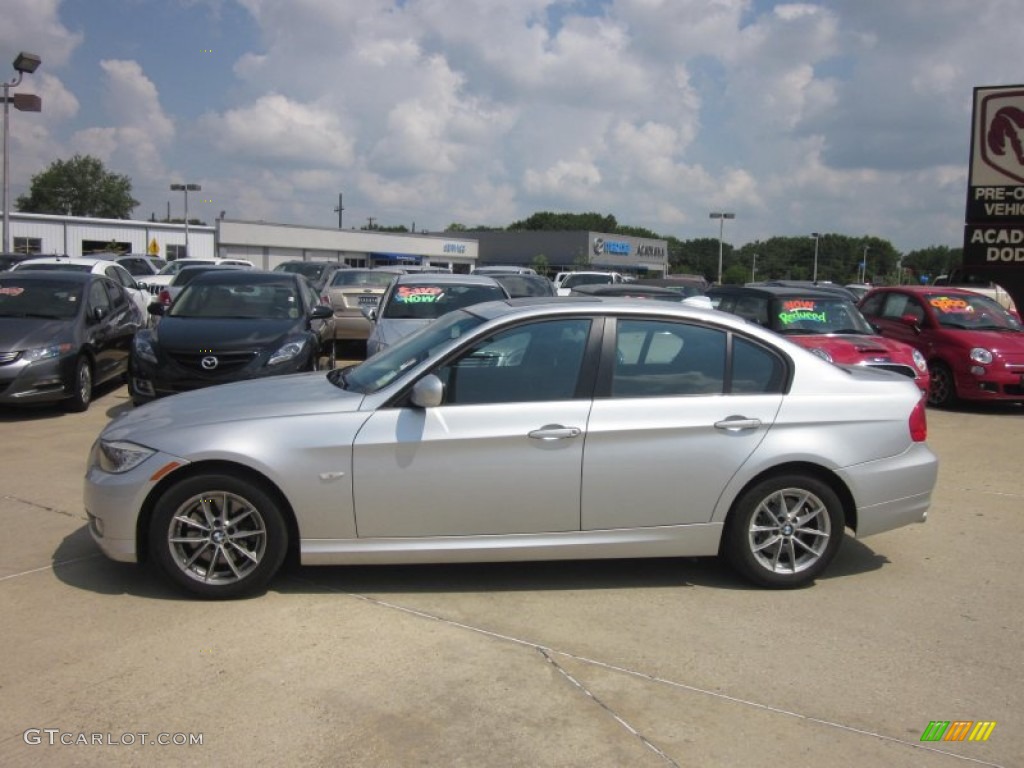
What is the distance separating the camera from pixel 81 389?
980cm

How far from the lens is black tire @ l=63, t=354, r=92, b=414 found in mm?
9695

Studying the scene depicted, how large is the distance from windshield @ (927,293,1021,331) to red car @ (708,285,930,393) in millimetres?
1593

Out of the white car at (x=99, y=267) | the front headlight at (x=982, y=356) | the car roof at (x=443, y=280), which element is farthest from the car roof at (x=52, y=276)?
the front headlight at (x=982, y=356)

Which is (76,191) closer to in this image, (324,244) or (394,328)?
(324,244)

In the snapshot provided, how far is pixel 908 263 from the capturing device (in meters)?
111

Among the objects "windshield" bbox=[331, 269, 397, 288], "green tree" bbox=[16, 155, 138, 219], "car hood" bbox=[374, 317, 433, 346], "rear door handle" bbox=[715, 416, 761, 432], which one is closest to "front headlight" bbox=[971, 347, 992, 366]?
"car hood" bbox=[374, 317, 433, 346]

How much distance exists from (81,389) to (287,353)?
265 cm

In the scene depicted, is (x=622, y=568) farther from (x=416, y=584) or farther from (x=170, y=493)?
(x=170, y=493)

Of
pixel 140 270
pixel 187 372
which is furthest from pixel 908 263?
pixel 187 372

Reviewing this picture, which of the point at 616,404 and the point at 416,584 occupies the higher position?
the point at 616,404

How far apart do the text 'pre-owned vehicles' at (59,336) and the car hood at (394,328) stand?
3351 mm

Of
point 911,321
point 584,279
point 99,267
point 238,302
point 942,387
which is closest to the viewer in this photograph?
point 238,302

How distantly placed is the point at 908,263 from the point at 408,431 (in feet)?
391

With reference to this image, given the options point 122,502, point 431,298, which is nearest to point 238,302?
point 431,298
